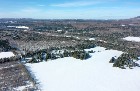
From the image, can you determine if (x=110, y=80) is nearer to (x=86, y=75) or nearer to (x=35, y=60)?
(x=86, y=75)

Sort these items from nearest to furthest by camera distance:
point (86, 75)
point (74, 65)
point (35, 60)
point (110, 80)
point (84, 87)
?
point (84, 87)
point (110, 80)
point (86, 75)
point (74, 65)
point (35, 60)

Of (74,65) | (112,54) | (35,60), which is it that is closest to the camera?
(74,65)

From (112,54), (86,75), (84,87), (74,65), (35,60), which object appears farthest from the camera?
(112,54)

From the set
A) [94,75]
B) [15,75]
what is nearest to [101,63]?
[94,75]

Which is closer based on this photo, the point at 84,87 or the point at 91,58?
the point at 84,87

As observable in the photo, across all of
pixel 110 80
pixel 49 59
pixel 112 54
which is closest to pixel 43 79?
pixel 110 80

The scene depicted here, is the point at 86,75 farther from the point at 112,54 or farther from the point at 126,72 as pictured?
the point at 112,54
